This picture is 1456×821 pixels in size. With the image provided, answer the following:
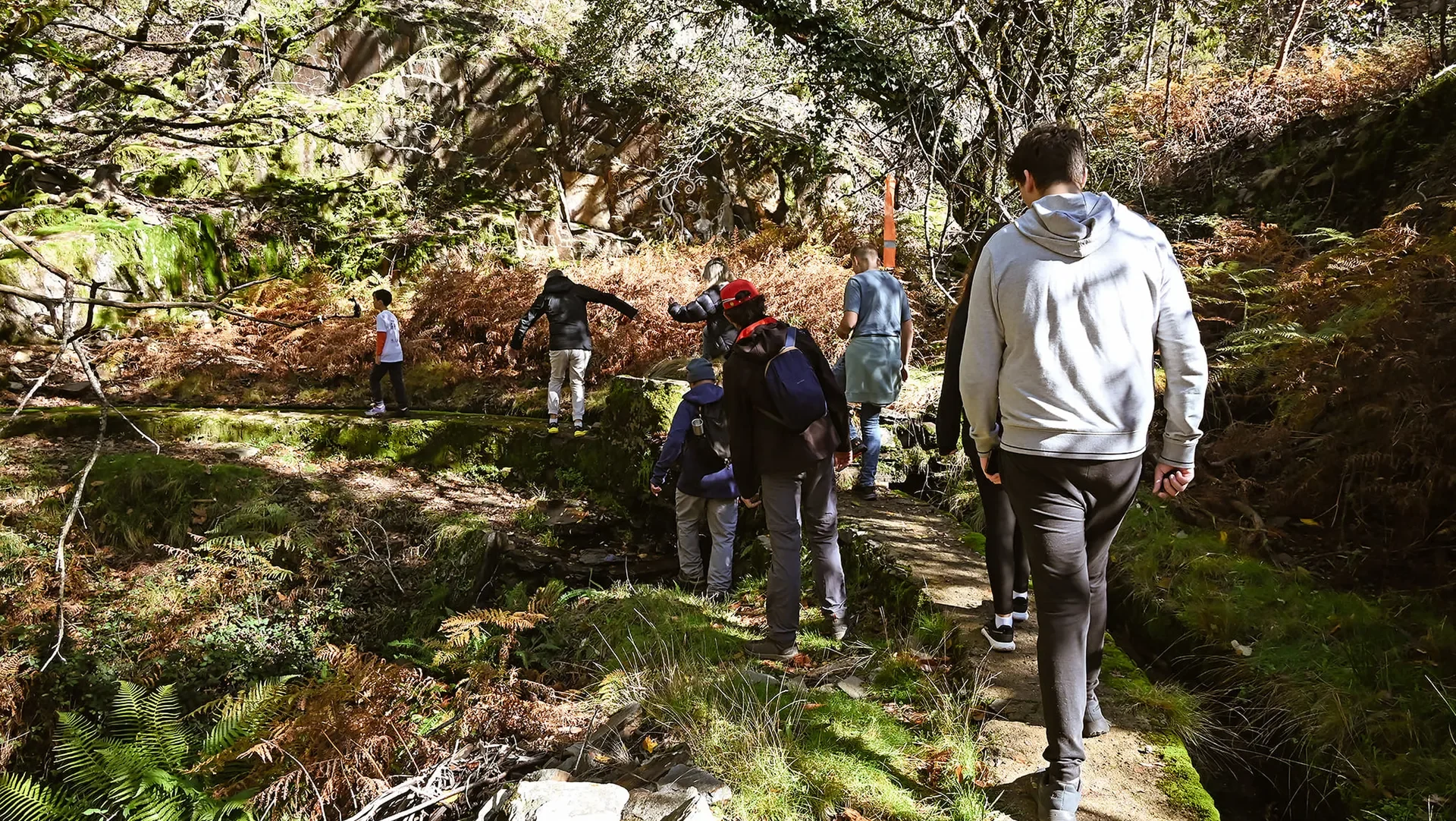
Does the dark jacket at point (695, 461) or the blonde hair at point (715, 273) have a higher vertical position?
the blonde hair at point (715, 273)

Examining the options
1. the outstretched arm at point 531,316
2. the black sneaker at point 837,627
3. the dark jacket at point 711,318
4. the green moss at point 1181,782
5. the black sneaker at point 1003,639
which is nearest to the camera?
the green moss at point 1181,782

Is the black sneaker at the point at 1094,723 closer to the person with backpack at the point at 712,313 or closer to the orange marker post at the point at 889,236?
the person with backpack at the point at 712,313

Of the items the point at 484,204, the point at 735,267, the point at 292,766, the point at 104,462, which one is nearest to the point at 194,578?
the point at 104,462

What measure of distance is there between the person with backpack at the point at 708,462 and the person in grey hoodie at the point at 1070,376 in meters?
3.35

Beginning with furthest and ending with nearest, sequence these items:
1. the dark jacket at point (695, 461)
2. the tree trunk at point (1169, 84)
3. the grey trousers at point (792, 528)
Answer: the tree trunk at point (1169, 84) < the dark jacket at point (695, 461) < the grey trousers at point (792, 528)

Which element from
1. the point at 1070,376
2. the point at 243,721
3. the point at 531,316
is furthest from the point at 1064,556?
the point at 531,316

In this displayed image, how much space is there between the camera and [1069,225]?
8.42 feet

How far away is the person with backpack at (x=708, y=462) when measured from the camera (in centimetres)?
601

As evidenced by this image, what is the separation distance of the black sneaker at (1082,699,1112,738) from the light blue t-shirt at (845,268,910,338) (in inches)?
134

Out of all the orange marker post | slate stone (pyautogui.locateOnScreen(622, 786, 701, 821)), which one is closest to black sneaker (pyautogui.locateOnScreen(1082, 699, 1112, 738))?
slate stone (pyautogui.locateOnScreen(622, 786, 701, 821))

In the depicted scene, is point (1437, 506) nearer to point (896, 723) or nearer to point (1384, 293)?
point (1384, 293)

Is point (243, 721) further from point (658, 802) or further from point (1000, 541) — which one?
point (1000, 541)

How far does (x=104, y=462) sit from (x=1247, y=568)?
10.2 metres

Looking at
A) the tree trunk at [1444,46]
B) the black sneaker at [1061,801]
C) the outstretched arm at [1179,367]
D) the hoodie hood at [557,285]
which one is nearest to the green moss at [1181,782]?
the black sneaker at [1061,801]
